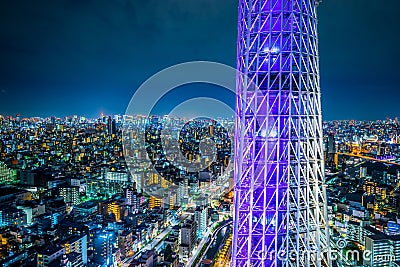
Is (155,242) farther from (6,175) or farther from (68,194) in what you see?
(6,175)

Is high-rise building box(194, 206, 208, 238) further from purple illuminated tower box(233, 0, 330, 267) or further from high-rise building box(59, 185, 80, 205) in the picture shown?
purple illuminated tower box(233, 0, 330, 267)

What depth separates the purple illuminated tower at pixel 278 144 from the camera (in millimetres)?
2324

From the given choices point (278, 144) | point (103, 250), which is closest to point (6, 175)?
point (103, 250)

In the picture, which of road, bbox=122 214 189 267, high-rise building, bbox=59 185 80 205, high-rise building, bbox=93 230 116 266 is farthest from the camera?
high-rise building, bbox=59 185 80 205

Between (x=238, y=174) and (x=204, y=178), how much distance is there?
13535 mm

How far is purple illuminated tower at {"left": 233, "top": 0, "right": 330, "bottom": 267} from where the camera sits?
232cm

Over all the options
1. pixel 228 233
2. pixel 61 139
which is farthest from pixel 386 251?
pixel 61 139

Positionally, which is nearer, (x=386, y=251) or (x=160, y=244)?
(x=386, y=251)

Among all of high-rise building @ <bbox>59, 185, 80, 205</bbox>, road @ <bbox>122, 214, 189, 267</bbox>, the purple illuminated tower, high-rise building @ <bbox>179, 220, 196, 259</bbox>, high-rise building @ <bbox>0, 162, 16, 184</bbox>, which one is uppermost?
the purple illuminated tower

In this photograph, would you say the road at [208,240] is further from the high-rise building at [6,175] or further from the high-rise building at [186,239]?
the high-rise building at [6,175]

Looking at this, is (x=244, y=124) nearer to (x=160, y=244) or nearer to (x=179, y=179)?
(x=160, y=244)

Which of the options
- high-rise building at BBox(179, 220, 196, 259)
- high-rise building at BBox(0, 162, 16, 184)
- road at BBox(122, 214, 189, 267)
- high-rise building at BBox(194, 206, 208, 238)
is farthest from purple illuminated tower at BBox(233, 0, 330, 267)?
high-rise building at BBox(0, 162, 16, 184)

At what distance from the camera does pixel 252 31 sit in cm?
241

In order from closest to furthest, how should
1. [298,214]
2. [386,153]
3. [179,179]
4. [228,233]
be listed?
[298,214] → [228,233] → [179,179] → [386,153]
